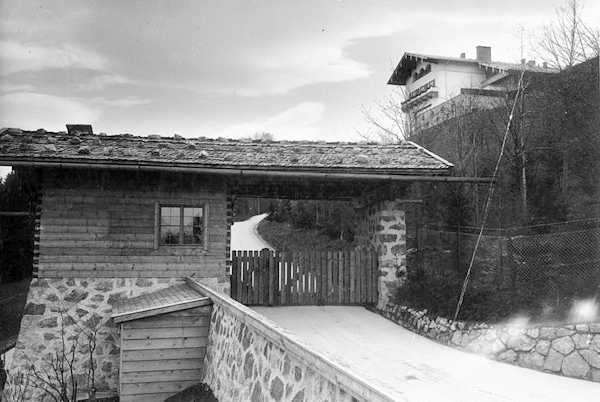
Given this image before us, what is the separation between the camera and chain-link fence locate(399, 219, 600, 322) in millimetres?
8469

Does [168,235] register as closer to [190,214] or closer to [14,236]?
[190,214]

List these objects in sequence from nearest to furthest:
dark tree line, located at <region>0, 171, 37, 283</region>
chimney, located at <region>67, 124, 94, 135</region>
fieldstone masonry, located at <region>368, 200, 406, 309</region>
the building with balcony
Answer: fieldstone masonry, located at <region>368, 200, 406, 309</region>, chimney, located at <region>67, 124, 94, 135</region>, dark tree line, located at <region>0, 171, 37, 283</region>, the building with balcony

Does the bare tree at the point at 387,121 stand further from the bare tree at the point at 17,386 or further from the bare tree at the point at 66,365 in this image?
the bare tree at the point at 17,386

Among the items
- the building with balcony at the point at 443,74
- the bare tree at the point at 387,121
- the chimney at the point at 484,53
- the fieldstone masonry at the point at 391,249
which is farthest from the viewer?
the chimney at the point at 484,53

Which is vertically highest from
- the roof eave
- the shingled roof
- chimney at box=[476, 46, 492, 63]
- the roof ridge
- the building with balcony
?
chimney at box=[476, 46, 492, 63]

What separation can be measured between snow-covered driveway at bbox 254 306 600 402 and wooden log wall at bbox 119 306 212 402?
187 centimetres

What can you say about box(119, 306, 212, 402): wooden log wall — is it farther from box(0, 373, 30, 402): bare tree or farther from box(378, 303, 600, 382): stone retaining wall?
box(378, 303, 600, 382): stone retaining wall

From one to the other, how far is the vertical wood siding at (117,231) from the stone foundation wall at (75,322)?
0.79 ft

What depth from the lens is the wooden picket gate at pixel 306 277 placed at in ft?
38.0

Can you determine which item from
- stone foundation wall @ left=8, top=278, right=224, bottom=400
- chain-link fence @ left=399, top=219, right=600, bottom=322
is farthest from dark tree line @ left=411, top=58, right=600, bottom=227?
stone foundation wall @ left=8, top=278, right=224, bottom=400

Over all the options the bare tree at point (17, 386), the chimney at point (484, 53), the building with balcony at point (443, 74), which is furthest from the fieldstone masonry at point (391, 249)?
the chimney at point (484, 53)

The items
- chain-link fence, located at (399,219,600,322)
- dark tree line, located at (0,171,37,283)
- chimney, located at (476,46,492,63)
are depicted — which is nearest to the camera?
chain-link fence, located at (399,219,600,322)

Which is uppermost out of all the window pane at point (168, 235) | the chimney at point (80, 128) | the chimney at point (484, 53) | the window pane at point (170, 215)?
the chimney at point (484, 53)

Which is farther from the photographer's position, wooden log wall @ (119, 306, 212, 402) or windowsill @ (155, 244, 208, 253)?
windowsill @ (155, 244, 208, 253)
